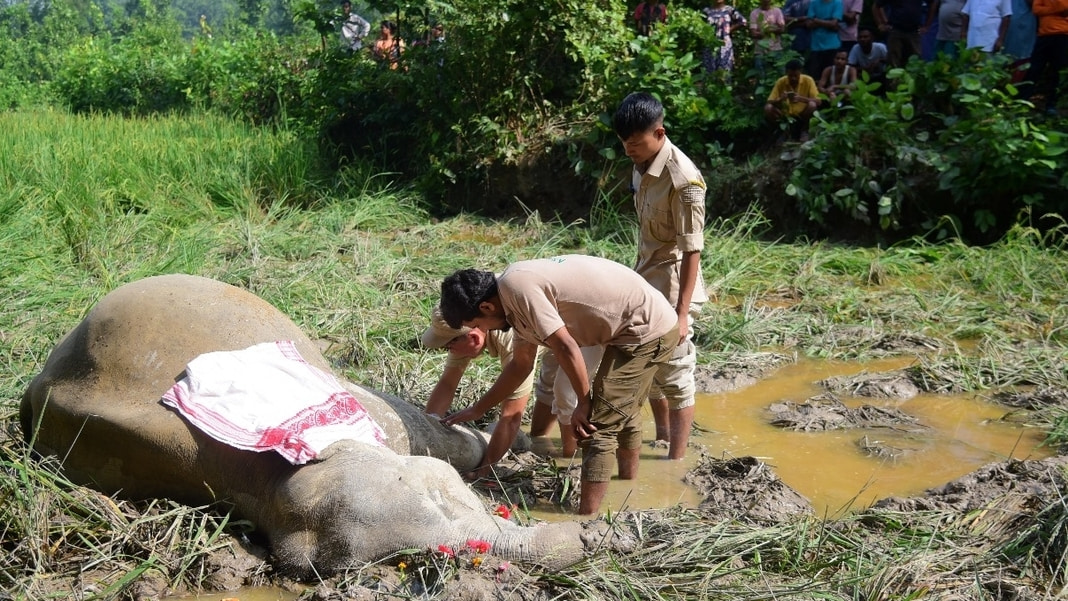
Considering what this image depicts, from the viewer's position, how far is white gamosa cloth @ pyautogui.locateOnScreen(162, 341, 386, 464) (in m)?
3.43

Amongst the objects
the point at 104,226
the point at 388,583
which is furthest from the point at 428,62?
the point at 388,583

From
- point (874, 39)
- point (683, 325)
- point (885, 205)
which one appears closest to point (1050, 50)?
point (874, 39)

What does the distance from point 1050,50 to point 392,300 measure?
5771 mm

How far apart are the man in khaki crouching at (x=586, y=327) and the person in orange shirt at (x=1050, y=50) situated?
5.49 metres

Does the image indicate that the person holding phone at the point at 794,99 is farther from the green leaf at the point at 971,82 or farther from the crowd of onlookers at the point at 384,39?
the crowd of onlookers at the point at 384,39

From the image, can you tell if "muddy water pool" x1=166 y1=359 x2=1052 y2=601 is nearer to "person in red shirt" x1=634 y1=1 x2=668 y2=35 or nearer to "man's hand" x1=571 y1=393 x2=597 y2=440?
"man's hand" x1=571 y1=393 x2=597 y2=440

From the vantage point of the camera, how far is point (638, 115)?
157 inches

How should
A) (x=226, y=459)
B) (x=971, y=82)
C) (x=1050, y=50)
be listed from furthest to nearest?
1. (x=1050, y=50)
2. (x=971, y=82)
3. (x=226, y=459)

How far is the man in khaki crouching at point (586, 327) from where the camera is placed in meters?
3.52

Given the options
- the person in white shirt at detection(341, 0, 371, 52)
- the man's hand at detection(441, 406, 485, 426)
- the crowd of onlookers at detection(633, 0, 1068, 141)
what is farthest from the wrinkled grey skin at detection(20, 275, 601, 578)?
the person in white shirt at detection(341, 0, 371, 52)

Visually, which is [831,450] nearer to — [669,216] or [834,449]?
[834,449]

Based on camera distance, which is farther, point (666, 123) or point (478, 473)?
point (666, 123)

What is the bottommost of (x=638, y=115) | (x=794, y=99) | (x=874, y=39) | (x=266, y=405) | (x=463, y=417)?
(x=463, y=417)

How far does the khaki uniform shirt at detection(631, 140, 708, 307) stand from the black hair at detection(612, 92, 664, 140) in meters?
0.19
